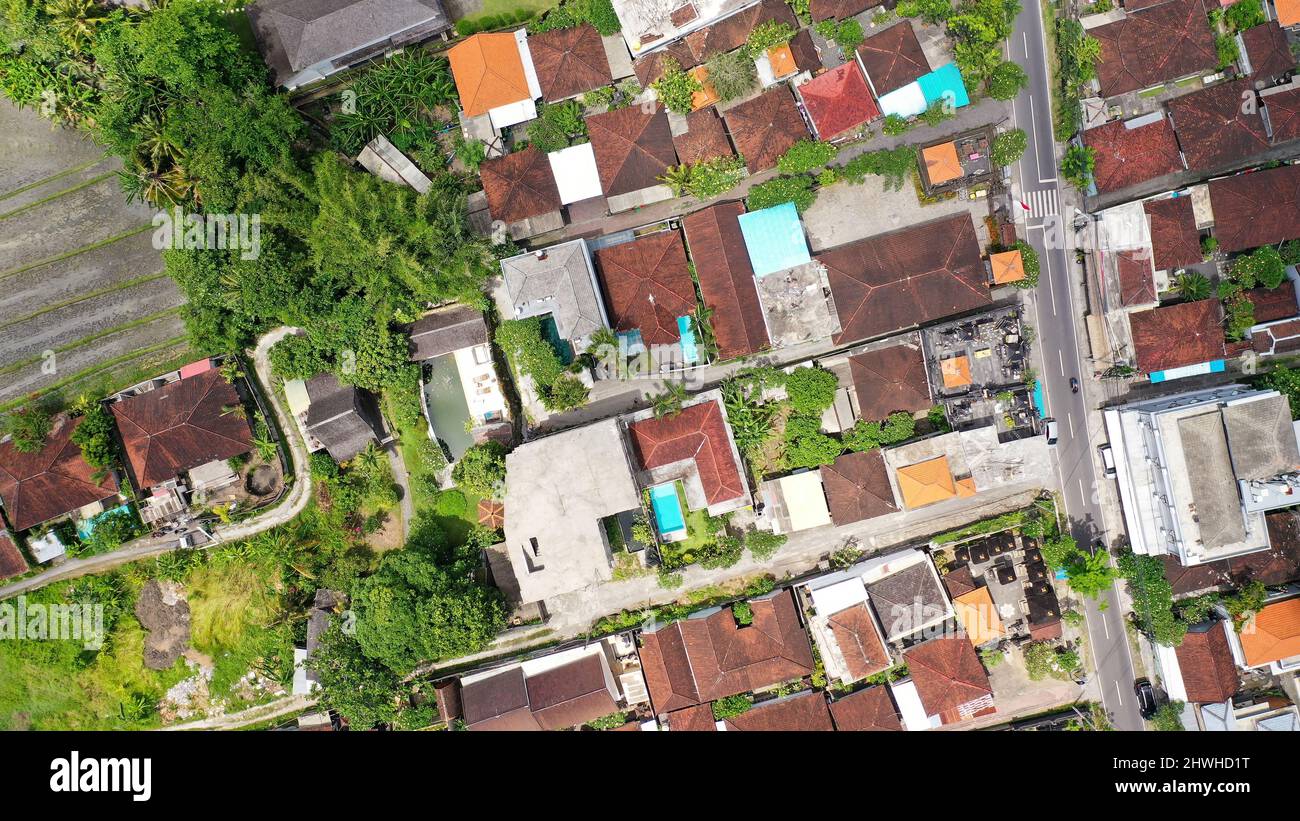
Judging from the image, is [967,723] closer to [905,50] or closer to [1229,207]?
[1229,207]

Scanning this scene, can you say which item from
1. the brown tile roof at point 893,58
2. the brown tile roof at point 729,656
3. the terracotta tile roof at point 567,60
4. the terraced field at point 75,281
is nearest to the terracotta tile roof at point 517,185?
the terracotta tile roof at point 567,60

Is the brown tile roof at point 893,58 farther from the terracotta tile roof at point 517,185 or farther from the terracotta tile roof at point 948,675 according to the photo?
the terracotta tile roof at point 948,675

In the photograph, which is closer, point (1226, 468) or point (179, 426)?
point (1226, 468)

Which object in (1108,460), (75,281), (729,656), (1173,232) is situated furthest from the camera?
(75,281)

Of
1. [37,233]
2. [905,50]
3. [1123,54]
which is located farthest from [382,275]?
[1123,54]

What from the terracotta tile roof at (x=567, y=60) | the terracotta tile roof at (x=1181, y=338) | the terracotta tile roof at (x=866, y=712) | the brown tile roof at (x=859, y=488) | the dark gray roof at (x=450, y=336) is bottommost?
the terracotta tile roof at (x=866, y=712)

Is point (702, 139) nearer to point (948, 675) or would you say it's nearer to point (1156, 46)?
point (1156, 46)

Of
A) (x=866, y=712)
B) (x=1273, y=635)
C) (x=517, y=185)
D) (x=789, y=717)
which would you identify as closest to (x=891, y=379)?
(x=866, y=712)
